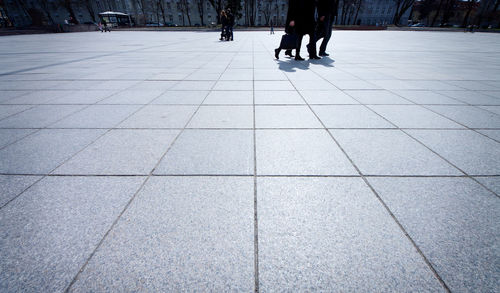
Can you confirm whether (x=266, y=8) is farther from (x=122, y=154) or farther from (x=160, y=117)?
(x=122, y=154)

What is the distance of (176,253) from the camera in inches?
54.1

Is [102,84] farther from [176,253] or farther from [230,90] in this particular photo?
[176,253]

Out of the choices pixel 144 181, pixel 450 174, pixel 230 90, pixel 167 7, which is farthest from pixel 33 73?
pixel 167 7

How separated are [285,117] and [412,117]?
6.57 feet

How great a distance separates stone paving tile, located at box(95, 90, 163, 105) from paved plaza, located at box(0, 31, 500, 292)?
171 mm

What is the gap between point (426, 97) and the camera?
4234mm

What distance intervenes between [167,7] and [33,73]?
74795 mm

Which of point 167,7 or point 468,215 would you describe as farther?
point 167,7

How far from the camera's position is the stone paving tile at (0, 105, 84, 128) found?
320cm

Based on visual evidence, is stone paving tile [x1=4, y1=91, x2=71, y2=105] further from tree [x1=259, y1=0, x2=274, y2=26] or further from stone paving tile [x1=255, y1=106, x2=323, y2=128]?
tree [x1=259, y1=0, x2=274, y2=26]

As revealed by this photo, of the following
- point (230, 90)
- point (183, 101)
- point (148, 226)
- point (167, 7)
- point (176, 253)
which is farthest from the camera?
point (167, 7)

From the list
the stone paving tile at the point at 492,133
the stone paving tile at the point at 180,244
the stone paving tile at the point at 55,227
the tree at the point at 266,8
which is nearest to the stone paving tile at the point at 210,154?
the stone paving tile at the point at 180,244

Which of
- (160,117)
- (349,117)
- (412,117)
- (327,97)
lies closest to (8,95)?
(160,117)

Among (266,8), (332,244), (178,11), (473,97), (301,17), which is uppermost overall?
(266,8)
